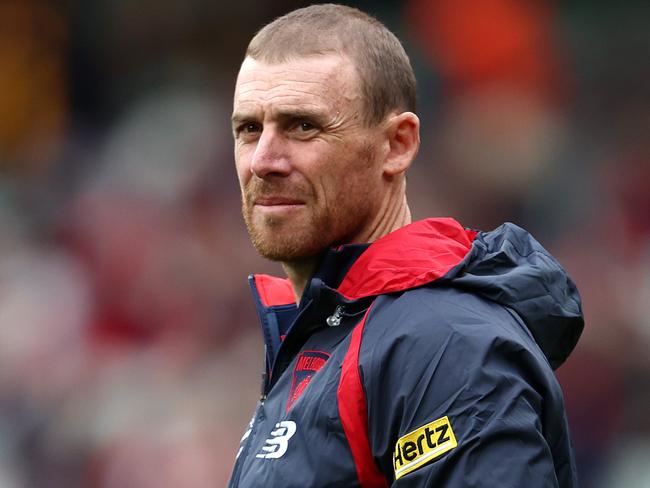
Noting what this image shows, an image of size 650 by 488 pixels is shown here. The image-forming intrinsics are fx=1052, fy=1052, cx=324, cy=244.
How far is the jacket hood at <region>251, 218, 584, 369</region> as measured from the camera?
156cm

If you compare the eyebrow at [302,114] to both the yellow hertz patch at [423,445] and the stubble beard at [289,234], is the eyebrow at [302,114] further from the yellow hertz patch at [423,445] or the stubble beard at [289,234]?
the yellow hertz patch at [423,445]

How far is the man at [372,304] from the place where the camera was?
1.39 meters

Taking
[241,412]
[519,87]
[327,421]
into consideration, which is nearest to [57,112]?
[241,412]

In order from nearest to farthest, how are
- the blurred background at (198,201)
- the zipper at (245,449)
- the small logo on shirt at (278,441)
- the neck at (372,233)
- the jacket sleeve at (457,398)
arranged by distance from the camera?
the jacket sleeve at (457,398)
the small logo on shirt at (278,441)
the zipper at (245,449)
the neck at (372,233)
the blurred background at (198,201)

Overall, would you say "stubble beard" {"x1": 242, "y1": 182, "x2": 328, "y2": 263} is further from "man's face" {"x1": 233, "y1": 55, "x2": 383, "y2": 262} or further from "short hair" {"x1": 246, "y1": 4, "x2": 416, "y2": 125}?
"short hair" {"x1": 246, "y1": 4, "x2": 416, "y2": 125}

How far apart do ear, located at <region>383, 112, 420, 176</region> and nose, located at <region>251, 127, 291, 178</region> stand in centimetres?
19

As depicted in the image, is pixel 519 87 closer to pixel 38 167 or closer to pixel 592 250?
pixel 592 250

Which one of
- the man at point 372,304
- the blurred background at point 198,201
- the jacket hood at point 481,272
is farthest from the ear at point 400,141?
the blurred background at point 198,201

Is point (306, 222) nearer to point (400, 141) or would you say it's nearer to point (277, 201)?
point (277, 201)

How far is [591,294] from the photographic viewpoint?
375 cm

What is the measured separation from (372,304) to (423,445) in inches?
10.5

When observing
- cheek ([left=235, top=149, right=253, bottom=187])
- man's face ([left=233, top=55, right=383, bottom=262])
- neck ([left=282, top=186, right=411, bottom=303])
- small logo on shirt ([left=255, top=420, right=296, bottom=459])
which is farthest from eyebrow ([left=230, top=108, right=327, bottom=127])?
small logo on shirt ([left=255, top=420, right=296, bottom=459])

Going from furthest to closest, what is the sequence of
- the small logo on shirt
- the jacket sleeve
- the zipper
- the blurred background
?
the blurred background
the zipper
the small logo on shirt
the jacket sleeve

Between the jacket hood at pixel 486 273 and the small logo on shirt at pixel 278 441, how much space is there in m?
0.22
